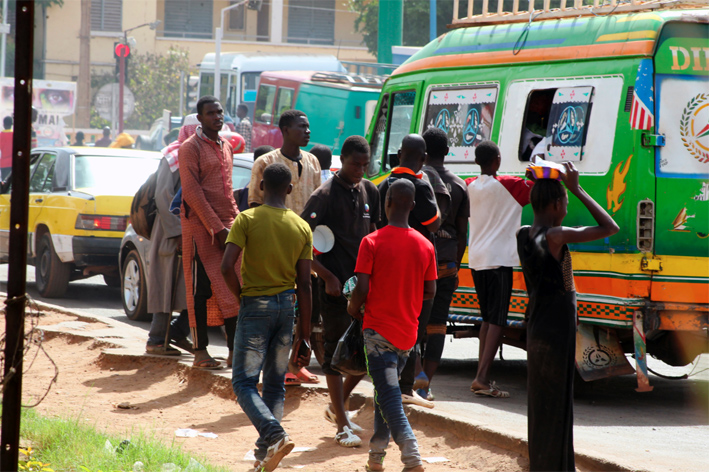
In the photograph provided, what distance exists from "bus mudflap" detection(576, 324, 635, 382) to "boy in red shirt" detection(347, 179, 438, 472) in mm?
2363

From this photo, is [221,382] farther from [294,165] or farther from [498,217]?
[498,217]

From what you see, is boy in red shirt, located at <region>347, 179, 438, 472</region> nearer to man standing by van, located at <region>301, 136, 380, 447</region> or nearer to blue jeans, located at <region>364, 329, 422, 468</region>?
blue jeans, located at <region>364, 329, 422, 468</region>

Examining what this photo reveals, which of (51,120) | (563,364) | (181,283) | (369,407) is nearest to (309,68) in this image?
(51,120)

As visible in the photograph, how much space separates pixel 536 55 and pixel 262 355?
3683mm

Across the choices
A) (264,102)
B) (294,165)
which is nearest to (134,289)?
(294,165)

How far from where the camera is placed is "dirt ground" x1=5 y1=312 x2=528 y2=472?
5125 millimetres

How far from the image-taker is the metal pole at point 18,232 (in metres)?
3.52

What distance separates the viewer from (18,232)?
3.55 m

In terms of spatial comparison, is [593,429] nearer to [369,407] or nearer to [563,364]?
[369,407]

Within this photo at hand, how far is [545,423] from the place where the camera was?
13.2ft

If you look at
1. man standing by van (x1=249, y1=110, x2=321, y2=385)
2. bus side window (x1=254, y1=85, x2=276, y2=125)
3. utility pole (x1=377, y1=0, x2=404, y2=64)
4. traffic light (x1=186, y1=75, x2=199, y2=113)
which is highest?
utility pole (x1=377, y1=0, x2=404, y2=64)

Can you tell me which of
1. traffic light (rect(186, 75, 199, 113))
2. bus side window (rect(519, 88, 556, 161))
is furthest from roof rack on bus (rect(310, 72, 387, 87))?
bus side window (rect(519, 88, 556, 161))

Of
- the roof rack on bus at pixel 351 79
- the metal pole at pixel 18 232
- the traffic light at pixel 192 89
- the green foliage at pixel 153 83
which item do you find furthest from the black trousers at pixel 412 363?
the green foliage at pixel 153 83

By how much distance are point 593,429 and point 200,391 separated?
9.27 ft
